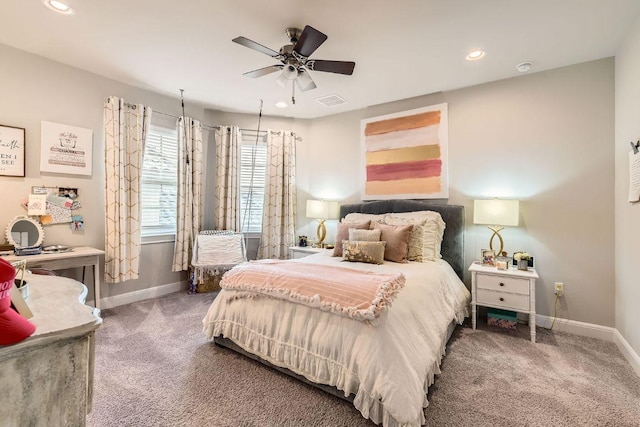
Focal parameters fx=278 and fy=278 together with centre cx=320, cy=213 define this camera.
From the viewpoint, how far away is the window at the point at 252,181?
444 cm

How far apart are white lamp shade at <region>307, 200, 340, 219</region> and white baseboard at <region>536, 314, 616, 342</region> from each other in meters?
2.61

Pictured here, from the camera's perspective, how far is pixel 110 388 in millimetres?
1848

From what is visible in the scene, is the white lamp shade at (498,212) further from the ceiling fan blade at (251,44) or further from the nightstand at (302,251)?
the ceiling fan blade at (251,44)

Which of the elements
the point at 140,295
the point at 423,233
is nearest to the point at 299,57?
the point at 423,233

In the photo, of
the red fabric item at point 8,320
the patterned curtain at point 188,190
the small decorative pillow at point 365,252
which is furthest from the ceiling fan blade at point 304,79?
the red fabric item at point 8,320

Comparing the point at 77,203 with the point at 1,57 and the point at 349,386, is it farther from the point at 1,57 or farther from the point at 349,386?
the point at 349,386

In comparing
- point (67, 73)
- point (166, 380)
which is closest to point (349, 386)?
point (166, 380)

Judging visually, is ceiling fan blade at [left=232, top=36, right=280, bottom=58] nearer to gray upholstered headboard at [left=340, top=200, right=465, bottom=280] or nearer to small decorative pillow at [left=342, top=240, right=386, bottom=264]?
small decorative pillow at [left=342, top=240, right=386, bottom=264]

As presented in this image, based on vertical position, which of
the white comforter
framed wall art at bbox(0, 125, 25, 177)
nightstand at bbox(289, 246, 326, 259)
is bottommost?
the white comforter

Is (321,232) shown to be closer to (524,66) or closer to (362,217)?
(362,217)

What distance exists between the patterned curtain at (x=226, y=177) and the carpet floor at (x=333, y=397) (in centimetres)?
188

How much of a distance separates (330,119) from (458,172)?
2101 mm

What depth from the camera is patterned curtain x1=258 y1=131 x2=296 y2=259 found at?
173 inches

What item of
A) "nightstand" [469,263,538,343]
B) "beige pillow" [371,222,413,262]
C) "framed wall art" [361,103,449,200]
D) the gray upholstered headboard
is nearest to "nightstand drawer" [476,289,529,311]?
"nightstand" [469,263,538,343]
